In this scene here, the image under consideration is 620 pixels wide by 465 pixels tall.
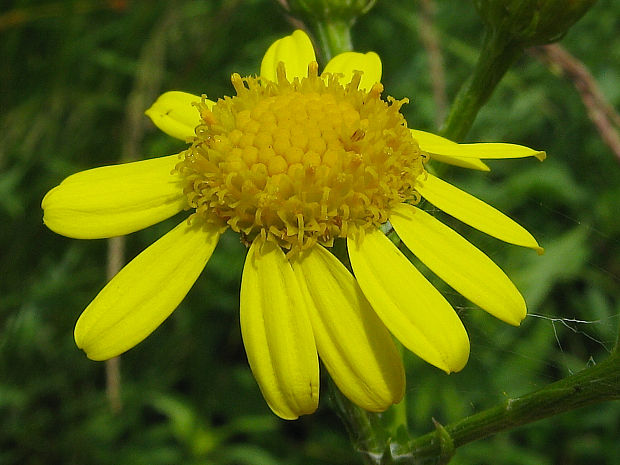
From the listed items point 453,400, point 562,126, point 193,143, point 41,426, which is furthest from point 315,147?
point 562,126

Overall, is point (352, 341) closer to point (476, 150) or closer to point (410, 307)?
point (410, 307)

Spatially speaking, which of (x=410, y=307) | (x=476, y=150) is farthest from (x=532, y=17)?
(x=410, y=307)

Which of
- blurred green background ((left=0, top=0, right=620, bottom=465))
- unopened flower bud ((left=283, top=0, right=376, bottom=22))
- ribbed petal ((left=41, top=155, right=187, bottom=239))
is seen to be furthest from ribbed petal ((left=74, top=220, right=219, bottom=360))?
blurred green background ((left=0, top=0, right=620, bottom=465))

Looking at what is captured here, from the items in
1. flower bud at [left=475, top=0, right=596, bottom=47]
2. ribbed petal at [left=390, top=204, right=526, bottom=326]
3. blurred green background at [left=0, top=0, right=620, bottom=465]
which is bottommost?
blurred green background at [left=0, top=0, right=620, bottom=465]

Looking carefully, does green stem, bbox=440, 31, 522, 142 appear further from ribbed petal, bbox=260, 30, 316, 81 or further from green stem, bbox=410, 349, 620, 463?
green stem, bbox=410, 349, 620, 463

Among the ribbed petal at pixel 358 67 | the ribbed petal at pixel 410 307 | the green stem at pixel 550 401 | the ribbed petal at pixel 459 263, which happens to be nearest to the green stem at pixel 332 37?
the ribbed petal at pixel 358 67

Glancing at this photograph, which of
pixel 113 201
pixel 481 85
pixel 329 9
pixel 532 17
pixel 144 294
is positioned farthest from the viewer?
pixel 329 9
